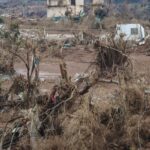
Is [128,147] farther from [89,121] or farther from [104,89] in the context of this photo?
[104,89]

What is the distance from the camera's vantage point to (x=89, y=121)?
25.8 feet

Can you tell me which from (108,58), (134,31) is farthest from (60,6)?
(108,58)

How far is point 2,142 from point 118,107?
201 centimetres

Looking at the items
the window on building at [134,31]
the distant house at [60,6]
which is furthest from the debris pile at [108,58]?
the distant house at [60,6]

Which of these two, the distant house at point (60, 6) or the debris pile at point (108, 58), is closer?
the debris pile at point (108, 58)

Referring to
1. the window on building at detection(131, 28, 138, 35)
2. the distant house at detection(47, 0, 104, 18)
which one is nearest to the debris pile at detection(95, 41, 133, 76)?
the window on building at detection(131, 28, 138, 35)

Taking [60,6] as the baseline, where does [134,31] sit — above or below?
below

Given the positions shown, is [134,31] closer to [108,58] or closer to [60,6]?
[108,58]

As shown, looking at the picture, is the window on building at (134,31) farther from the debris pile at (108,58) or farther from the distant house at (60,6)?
the distant house at (60,6)

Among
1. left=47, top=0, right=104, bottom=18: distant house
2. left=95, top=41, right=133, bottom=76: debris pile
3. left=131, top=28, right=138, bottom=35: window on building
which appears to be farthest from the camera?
left=47, top=0, right=104, bottom=18: distant house

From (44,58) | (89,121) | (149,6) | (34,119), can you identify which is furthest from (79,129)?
(149,6)

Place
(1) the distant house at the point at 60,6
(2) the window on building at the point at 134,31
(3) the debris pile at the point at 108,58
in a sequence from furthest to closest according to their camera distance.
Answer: (1) the distant house at the point at 60,6 < (2) the window on building at the point at 134,31 < (3) the debris pile at the point at 108,58

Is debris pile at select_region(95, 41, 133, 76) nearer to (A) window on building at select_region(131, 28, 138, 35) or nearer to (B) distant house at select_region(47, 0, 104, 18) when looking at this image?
(A) window on building at select_region(131, 28, 138, 35)

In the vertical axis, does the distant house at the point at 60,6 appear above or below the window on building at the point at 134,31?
above
